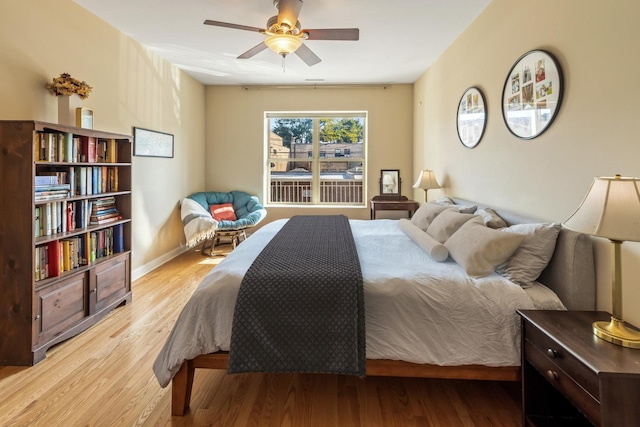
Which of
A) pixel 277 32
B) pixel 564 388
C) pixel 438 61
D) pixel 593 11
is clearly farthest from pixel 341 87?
pixel 564 388

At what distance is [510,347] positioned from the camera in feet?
5.44

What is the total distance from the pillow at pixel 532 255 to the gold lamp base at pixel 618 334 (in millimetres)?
442

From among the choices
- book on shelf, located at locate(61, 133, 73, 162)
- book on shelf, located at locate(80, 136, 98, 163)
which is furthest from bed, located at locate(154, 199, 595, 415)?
book on shelf, located at locate(80, 136, 98, 163)

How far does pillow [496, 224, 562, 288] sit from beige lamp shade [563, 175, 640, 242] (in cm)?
57

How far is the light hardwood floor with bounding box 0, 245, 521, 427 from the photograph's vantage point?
1.67 meters

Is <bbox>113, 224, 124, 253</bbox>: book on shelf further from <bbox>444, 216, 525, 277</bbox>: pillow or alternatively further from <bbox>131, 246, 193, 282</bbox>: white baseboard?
<bbox>444, 216, 525, 277</bbox>: pillow

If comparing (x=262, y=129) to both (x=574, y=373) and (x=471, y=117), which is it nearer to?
(x=471, y=117)

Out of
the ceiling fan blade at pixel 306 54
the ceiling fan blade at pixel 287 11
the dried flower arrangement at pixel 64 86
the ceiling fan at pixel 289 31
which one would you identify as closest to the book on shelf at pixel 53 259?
the dried flower arrangement at pixel 64 86

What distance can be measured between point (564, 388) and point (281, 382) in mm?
1370

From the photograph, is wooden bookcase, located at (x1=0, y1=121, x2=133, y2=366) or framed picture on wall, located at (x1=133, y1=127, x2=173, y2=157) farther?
framed picture on wall, located at (x1=133, y1=127, x2=173, y2=157)

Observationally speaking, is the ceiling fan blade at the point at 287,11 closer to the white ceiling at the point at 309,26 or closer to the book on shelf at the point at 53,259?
the white ceiling at the point at 309,26

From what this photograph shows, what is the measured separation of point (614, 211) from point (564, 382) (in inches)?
26.3

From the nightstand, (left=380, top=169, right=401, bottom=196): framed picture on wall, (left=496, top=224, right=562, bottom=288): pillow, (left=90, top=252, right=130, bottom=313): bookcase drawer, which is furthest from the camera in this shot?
(left=380, top=169, right=401, bottom=196): framed picture on wall

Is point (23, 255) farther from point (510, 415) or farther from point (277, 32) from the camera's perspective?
point (510, 415)
